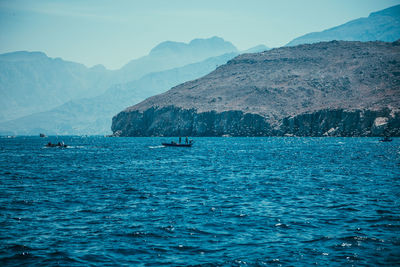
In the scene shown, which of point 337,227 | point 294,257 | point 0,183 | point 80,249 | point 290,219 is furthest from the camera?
point 0,183

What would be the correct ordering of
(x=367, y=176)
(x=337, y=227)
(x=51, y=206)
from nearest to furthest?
(x=337, y=227)
(x=51, y=206)
(x=367, y=176)

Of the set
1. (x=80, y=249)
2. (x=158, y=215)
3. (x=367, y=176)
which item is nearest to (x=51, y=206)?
(x=158, y=215)

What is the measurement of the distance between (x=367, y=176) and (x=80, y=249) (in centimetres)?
3535

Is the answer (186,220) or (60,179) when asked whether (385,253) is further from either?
(60,179)

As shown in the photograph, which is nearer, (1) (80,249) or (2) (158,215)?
(1) (80,249)

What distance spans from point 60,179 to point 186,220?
82.8 feet

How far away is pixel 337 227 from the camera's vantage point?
22.0 meters

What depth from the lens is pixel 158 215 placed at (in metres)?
25.3

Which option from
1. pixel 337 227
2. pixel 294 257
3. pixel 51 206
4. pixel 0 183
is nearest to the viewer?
pixel 294 257

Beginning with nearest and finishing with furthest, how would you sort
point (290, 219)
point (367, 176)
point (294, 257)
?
point (294, 257) < point (290, 219) < point (367, 176)

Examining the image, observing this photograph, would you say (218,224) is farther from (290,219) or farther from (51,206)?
(51,206)

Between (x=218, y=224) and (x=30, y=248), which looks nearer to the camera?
(x=30, y=248)

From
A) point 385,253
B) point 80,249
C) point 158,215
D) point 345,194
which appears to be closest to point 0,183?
point 158,215

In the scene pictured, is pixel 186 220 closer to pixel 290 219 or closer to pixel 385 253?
pixel 290 219
